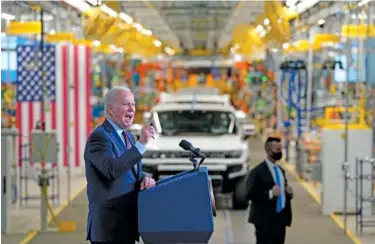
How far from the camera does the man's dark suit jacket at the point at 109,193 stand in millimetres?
5180

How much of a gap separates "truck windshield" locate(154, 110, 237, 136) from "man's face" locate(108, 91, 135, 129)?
9551 mm

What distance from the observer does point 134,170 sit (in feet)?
17.4

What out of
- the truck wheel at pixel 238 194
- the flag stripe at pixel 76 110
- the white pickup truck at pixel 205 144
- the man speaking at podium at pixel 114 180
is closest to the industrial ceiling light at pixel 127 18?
the flag stripe at pixel 76 110

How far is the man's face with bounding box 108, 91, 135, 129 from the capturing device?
17.0 ft

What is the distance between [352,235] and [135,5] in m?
9.35

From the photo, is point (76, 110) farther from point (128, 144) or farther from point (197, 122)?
point (128, 144)

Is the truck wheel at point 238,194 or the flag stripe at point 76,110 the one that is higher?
the flag stripe at point 76,110

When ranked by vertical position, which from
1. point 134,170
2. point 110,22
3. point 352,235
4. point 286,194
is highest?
point 110,22

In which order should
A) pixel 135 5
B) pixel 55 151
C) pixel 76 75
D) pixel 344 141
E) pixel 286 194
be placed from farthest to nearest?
pixel 135 5 < pixel 76 75 < pixel 344 141 < pixel 55 151 < pixel 286 194

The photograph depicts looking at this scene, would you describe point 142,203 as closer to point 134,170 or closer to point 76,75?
point 134,170

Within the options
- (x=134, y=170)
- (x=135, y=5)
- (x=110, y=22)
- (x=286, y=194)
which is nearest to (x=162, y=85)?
(x=135, y=5)

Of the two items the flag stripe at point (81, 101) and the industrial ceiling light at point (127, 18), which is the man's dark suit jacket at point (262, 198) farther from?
the industrial ceiling light at point (127, 18)

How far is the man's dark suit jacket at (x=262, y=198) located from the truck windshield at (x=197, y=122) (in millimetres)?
6562

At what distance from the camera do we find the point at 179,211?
5020 mm
